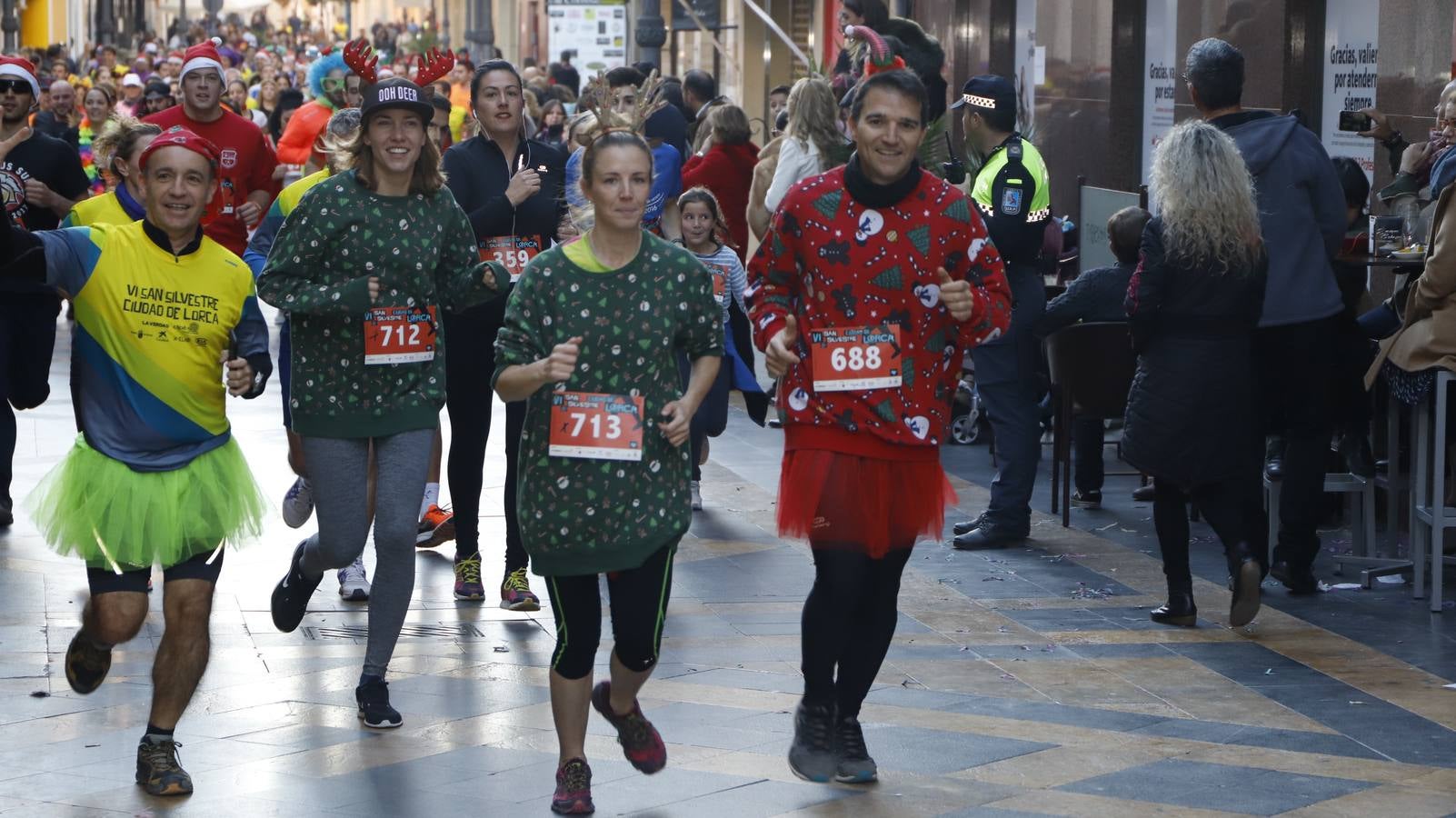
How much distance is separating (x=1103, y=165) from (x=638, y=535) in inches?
398

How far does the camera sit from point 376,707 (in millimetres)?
6152

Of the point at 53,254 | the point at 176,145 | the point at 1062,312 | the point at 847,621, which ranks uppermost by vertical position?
the point at 176,145

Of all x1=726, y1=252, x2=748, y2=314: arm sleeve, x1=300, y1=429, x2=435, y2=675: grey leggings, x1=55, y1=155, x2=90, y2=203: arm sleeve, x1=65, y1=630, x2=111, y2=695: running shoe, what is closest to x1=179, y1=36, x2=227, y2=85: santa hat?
x1=55, y1=155, x2=90, y2=203: arm sleeve

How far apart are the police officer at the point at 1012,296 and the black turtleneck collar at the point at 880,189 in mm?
3800

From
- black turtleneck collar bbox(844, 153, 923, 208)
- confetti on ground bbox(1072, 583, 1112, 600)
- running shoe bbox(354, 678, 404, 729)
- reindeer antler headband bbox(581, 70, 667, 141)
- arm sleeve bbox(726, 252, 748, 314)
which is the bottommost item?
confetti on ground bbox(1072, 583, 1112, 600)

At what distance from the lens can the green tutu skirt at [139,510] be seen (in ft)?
18.2

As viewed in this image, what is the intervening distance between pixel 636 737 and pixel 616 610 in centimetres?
40

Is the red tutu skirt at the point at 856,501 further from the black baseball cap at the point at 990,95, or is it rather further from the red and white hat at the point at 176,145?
the black baseball cap at the point at 990,95

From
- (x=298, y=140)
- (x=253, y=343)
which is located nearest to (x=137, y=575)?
(x=253, y=343)

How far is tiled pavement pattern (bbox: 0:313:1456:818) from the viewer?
18.0 feet

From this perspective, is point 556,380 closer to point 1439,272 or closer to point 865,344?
A: point 865,344

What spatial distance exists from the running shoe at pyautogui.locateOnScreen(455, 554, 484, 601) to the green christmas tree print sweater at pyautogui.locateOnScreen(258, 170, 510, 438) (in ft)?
6.09

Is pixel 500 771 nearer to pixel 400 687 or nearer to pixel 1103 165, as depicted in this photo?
pixel 400 687

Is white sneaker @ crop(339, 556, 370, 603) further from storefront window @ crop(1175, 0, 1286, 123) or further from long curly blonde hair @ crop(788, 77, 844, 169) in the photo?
storefront window @ crop(1175, 0, 1286, 123)
